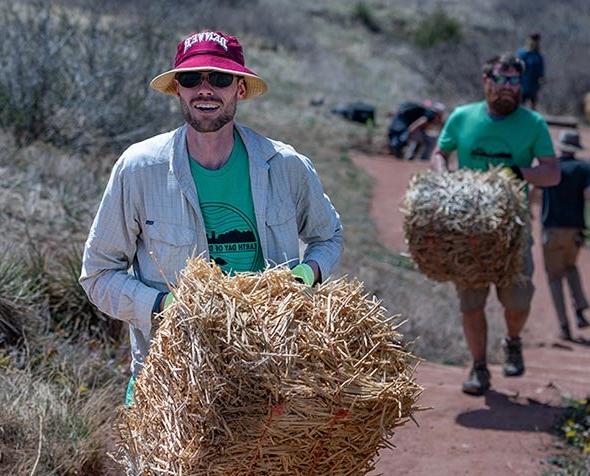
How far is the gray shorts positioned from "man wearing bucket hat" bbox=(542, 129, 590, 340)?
391 cm

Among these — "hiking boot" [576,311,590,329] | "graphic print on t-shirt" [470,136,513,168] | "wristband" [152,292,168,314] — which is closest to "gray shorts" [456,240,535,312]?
"graphic print on t-shirt" [470,136,513,168]

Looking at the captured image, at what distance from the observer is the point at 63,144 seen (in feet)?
36.5

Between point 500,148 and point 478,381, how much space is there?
149 centimetres

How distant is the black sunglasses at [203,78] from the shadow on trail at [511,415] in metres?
3.70

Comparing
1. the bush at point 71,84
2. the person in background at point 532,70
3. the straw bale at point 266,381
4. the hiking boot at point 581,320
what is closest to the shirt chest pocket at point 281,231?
the straw bale at point 266,381

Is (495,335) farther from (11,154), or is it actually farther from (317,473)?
(317,473)

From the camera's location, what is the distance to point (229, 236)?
12.3ft

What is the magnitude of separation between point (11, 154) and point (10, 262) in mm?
2896

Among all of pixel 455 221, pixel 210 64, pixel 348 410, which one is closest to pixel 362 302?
pixel 348 410

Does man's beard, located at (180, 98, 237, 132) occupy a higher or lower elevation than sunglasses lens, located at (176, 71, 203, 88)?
lower

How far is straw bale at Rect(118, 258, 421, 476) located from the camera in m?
3.04

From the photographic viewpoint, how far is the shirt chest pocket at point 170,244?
368 cm

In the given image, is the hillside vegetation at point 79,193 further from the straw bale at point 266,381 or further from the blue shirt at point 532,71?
the blue shirt at point 532,71

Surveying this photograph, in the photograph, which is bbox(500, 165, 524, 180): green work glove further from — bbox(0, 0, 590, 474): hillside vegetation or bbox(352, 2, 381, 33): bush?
bbox(352, 2, 381, 33): bush
